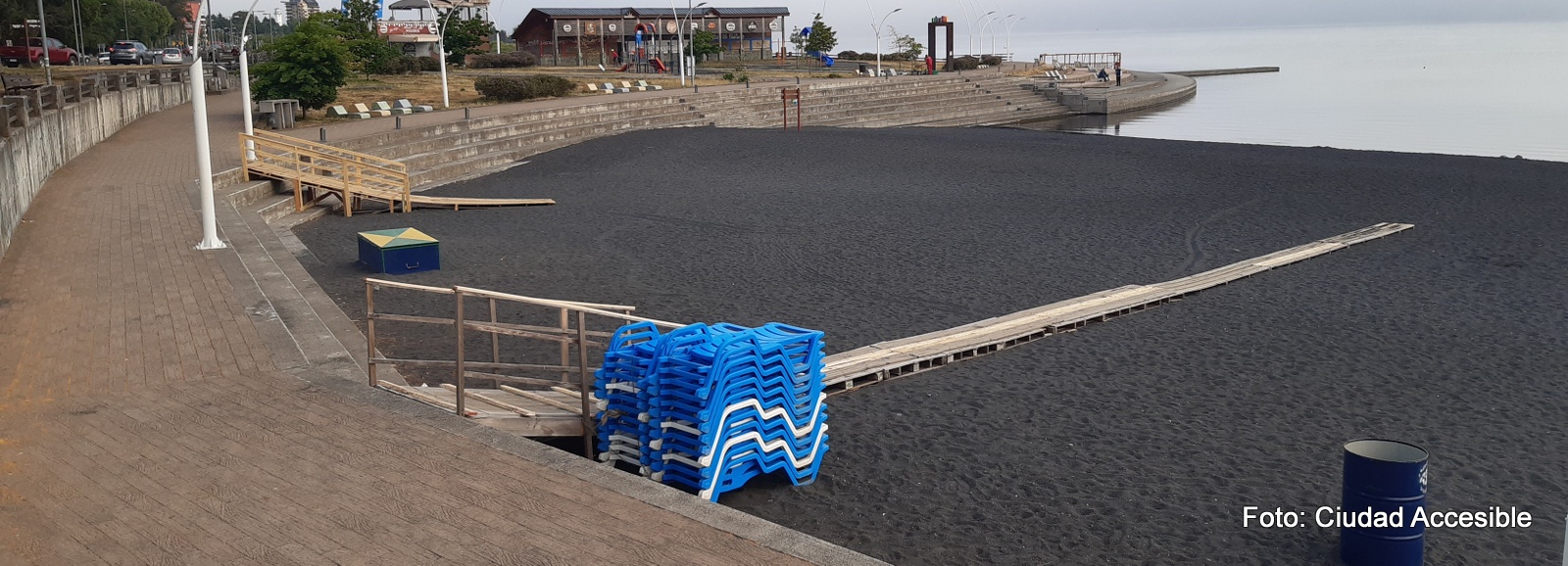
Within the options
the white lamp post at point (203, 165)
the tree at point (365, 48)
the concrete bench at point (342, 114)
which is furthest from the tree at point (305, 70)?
the white lamp post at point (203, 165)

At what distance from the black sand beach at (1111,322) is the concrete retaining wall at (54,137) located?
350 centimetres

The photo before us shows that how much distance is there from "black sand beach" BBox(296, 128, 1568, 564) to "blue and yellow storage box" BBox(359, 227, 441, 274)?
366 millimetres

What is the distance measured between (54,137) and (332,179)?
16.1ft

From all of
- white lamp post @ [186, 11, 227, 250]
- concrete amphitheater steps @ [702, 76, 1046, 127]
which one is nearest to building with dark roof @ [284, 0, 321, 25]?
concrete amphitheater steps @ [702, 76, 1046, 127]

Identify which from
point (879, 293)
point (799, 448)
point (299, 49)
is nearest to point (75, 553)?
point (799, 448)

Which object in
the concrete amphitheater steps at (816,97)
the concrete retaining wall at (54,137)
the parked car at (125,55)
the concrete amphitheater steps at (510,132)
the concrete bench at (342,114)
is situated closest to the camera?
the concrete retaining wall at (54,137)

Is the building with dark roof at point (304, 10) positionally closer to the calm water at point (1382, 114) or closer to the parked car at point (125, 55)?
the parked car at point (125, 55)

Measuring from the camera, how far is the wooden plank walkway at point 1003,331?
10.4m

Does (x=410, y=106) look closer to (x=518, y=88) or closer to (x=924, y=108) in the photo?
(x=518, y=88)

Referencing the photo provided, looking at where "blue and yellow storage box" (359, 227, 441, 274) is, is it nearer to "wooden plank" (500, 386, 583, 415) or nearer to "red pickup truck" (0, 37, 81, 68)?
"wooden plank" (500, 386, 583, 415)

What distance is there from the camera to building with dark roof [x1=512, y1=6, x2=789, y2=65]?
77375 mm

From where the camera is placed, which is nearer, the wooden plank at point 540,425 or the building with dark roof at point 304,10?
the wooden plank at point 540,425

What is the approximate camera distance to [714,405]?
23.7 ft

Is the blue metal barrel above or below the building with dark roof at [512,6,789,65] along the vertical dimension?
below
